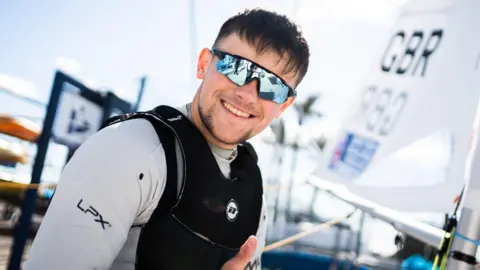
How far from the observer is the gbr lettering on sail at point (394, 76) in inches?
151

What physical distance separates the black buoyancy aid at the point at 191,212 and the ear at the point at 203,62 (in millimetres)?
187

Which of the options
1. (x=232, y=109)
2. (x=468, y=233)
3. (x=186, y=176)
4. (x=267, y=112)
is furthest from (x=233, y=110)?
(x=468, y=233)

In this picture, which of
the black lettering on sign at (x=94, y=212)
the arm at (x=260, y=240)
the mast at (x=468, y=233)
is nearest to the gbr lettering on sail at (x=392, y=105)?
the mast at (x=468, y=233)

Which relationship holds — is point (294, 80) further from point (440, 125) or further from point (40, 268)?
point (440, 125)

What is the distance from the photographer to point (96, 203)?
0.96 m

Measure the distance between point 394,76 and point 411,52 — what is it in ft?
0.91

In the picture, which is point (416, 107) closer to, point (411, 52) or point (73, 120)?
point (411, 52)

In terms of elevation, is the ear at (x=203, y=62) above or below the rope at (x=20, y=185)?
above

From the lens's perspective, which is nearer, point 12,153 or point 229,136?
point 229,136

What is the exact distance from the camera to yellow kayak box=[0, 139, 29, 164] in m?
3.51

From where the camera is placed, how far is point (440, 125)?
3.48 meters

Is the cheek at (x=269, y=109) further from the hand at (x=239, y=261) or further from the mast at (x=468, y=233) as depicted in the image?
the mast at (x=468, y=233)

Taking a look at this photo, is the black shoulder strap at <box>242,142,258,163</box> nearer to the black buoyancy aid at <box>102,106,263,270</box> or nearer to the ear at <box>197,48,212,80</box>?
the black buoyancy aid at <box>102,106,263,270</box>

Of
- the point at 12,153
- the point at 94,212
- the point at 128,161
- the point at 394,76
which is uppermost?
the point at 394,76
